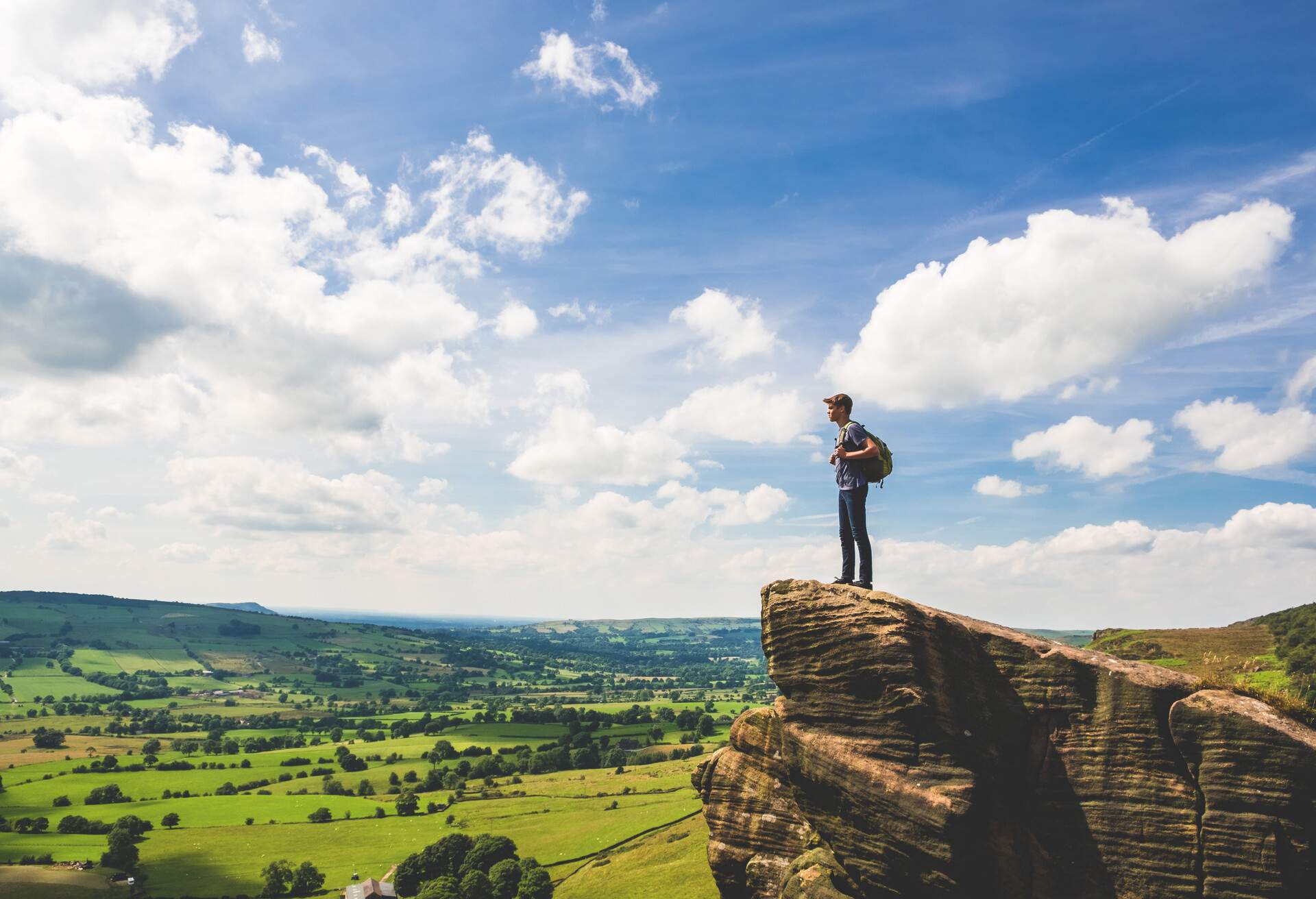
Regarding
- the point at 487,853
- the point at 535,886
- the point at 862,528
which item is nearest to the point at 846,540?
the point at 862,528

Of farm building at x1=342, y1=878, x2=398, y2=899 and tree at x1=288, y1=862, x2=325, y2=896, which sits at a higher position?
farm building at x1=342, y1=878, x2=398, y2=899

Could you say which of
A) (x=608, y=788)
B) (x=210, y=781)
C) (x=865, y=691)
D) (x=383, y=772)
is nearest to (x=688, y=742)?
(x=608, y=788)

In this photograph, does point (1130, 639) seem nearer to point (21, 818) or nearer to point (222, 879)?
point (222, 879)

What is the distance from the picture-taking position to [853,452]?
19.8 meters

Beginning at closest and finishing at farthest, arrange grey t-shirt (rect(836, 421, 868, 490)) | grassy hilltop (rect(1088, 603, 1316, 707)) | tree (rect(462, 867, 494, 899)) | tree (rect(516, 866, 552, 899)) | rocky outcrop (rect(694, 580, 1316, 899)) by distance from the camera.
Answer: rocky outcrop (rect(694, 580, 1316, 899)) → grey t-shirt (rect(836, 421, 868, 490)) → grassy hilltop (rect(1088, 603, 1316, 707)) → tree (rect(516, 866, 552, 899)) → tree (rect(462, 867, 494, 899))

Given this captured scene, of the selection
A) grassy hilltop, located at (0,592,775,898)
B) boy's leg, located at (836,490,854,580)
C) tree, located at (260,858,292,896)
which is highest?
boy's leg, located at (836,490,854,580)

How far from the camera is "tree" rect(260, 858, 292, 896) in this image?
280 ft

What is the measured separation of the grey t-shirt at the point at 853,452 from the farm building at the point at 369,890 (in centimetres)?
8414

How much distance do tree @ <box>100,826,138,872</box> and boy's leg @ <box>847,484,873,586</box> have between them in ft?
382

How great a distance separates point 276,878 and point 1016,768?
9776 centimetres

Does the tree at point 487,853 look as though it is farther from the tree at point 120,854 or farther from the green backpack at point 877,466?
the green backpack at point 877,466

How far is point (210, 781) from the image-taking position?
14512 cm

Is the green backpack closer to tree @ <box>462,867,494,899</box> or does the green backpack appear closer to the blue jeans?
the blue jeans

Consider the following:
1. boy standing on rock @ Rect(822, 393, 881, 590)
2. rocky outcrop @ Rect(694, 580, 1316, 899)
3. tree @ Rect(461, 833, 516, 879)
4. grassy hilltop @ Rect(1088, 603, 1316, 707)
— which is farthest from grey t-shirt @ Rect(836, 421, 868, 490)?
tree @ Rect(461, 833, 516, 879)
